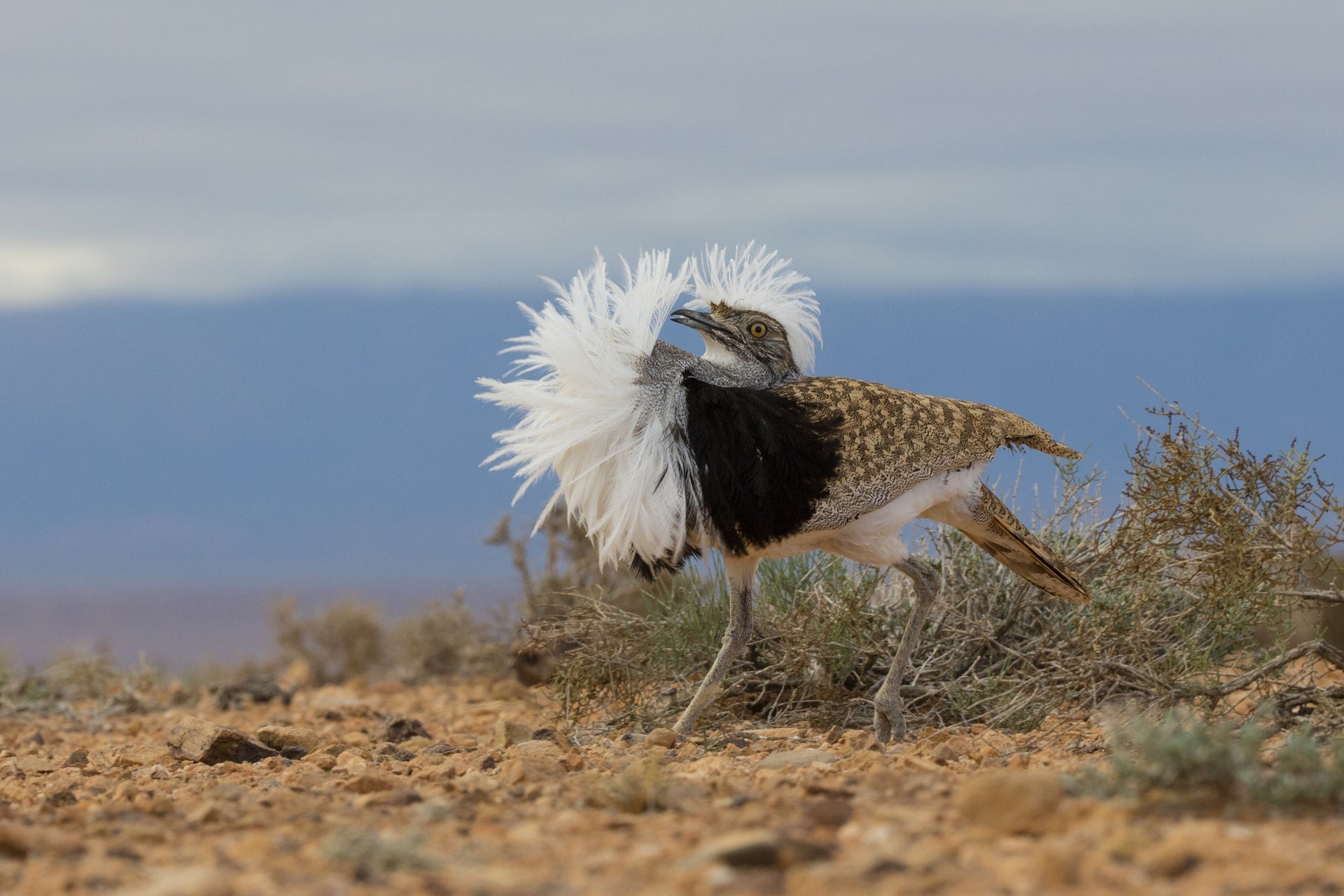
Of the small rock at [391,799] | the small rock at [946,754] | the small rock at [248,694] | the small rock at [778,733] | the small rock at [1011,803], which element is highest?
the small rock at [1011,803]

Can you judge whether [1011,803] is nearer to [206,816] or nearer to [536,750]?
[206,816]

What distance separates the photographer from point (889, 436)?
6.09 m

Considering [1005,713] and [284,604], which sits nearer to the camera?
[1005,713]

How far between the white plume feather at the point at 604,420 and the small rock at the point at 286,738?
5.72 feet

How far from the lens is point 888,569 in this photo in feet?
24.7

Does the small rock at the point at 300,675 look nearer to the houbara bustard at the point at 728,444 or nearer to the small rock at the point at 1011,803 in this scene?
the houbara bustard at the point at 728,444

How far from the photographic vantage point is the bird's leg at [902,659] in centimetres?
629

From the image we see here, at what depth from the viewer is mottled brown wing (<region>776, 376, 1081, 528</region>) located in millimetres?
5965

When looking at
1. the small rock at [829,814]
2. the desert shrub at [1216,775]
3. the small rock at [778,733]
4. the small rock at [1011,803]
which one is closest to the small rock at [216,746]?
the small rock at [778,733]

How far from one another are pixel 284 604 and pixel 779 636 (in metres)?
8.71

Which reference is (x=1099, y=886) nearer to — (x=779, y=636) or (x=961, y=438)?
(x=961, y=438)

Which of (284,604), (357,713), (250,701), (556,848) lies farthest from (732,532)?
(284,604)

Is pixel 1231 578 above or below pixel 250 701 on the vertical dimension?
above

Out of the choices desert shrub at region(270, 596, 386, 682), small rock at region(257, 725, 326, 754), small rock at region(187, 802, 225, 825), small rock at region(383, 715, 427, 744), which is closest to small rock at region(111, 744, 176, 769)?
small rock at region(257, 725, 326, 754)
